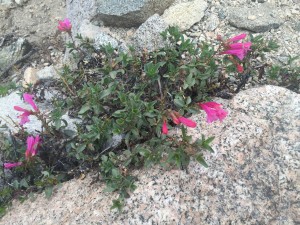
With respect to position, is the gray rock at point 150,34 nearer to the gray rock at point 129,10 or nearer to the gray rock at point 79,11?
the gray rock at point 129,10

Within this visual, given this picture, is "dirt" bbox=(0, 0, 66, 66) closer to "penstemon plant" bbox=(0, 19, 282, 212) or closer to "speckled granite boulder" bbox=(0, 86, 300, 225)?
"penstemon plant" bbox=(0, 19, 282, 212)

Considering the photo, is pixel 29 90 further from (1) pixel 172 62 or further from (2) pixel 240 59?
(2) pixel 240 59

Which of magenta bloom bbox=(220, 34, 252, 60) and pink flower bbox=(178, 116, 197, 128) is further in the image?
magenta bloom bbox=(220, 34, 252, 60)

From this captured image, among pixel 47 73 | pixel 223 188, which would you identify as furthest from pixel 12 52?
pixel 223 188

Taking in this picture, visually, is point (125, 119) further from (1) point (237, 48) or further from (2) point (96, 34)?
(2) point (96, 34)

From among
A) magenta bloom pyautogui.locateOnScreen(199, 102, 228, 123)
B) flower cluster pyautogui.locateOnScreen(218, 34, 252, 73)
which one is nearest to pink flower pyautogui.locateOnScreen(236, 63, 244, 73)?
flower cluster pyautogui.locateOnScreen(218, 34, 252, 73)

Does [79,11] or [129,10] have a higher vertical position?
[129,10]
